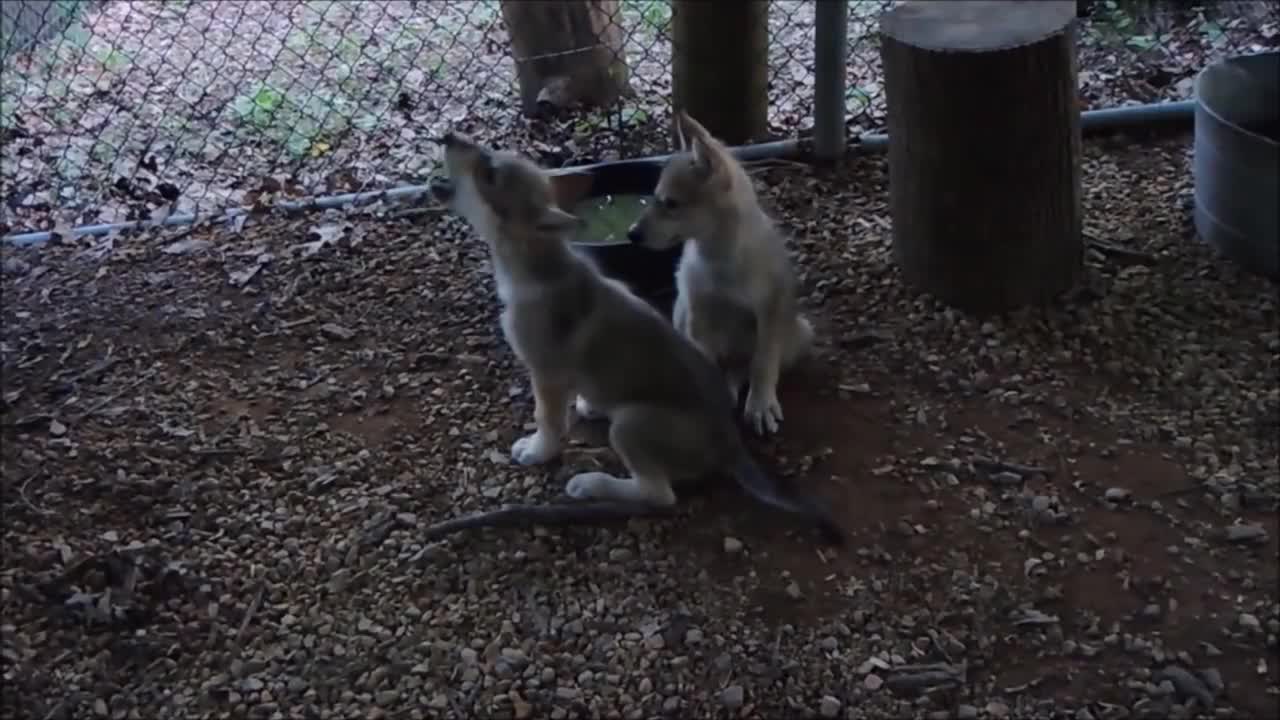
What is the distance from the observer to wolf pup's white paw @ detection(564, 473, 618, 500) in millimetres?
3924

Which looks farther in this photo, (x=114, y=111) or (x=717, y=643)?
(x=114, y=111)

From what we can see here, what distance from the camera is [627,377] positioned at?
3.83 m

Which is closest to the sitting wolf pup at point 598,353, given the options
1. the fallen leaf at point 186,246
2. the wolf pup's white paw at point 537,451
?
the wolf pup's white paw at point 537,451

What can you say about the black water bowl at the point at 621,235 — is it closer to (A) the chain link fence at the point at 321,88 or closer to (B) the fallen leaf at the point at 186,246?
(A) the chain link fence at the point at 321,88

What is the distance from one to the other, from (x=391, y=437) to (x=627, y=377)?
0.93 meters

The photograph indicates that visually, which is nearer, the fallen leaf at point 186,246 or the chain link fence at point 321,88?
the fallen leaf at point 186,246

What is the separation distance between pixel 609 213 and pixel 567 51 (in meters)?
1.72

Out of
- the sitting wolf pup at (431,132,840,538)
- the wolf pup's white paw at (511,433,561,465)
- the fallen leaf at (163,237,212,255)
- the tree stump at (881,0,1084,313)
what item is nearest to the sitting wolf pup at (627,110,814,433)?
the sitting wolf pup at (431,132,840,538)

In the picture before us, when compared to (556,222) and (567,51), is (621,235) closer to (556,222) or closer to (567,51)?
(556,222)

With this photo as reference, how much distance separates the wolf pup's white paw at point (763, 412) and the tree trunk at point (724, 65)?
5.65 feet

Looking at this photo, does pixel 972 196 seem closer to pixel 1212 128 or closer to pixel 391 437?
pixel 1212 128

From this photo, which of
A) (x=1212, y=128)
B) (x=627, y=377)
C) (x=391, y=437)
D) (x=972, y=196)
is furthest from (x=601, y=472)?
(x=1212, y=128)

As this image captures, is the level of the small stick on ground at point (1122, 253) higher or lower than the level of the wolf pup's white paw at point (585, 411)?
higher

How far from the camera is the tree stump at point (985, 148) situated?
14.5 feet
